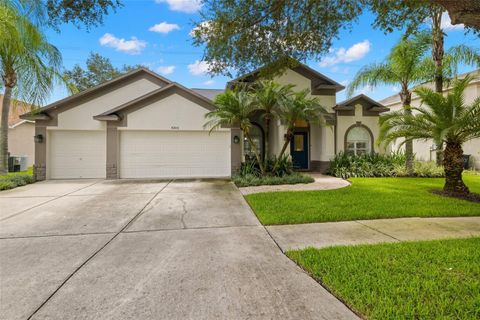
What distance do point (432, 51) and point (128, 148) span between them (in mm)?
15782

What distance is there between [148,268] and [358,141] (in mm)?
14195

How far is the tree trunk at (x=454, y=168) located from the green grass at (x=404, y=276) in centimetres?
524

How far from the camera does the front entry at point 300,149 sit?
50.6 feet

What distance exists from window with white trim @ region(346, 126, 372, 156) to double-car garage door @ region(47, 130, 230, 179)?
736 centimetres

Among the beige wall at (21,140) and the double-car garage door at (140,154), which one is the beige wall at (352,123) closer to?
the double-car garage door at (140,154)

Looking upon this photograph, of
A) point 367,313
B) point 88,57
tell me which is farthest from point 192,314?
point 88,57

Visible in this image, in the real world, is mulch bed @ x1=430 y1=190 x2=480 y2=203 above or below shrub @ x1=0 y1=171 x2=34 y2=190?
below

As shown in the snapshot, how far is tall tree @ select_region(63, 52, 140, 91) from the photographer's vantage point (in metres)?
27.3

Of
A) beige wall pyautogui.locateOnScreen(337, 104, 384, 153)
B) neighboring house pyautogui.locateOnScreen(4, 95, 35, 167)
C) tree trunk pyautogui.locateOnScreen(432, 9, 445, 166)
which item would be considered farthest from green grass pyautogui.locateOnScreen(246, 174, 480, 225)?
neighboring house pyautogui.locateOnScreen(4, 95, 35, 167)

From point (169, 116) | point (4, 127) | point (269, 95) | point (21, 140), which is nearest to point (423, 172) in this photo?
point (269, 95)

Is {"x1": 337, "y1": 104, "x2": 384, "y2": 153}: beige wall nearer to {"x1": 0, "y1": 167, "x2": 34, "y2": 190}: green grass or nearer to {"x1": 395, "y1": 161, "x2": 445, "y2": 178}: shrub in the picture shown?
{"x1": 395, "y1": 161, "x2": 445, "y2": 178}: shrub

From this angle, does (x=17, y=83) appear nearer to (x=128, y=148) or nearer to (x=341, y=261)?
(x=128, y=148)

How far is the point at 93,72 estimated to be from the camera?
2797 cm

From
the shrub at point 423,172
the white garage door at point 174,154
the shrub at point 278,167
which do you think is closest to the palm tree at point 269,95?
the shrub at point 278,167
